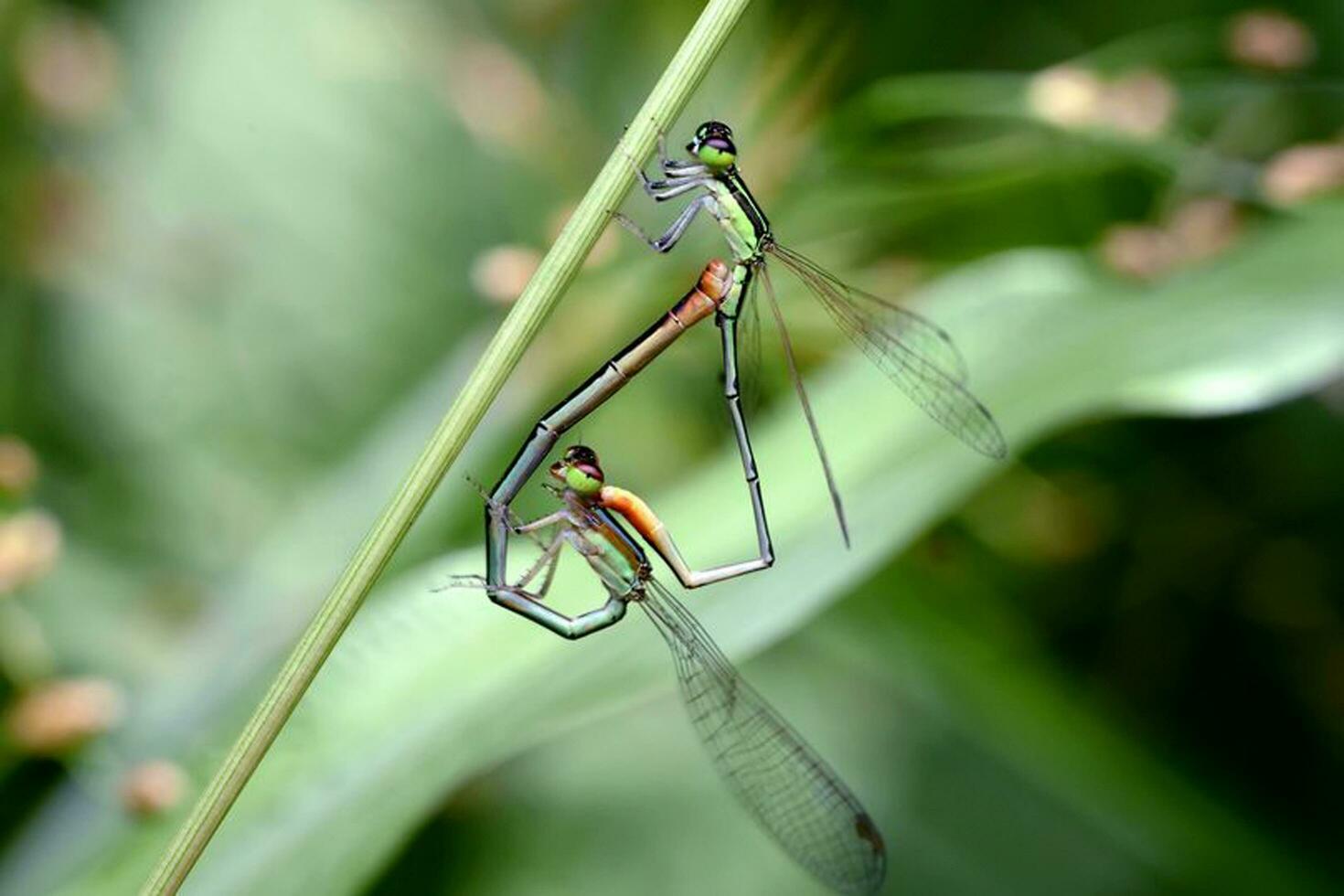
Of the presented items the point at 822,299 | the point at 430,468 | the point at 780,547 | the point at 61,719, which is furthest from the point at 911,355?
the point at 61,719

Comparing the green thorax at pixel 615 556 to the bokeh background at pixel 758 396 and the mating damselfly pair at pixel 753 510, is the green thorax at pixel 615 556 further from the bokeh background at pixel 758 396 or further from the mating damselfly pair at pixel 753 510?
the bokeh background at pixel 758 396

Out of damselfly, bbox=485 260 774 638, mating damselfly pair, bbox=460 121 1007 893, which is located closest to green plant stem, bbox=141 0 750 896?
mating damselfly pair, bbox=460 121 1007 893

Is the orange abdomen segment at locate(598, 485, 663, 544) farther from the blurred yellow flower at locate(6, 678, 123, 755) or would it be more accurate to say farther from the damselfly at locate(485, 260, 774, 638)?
the blurred yellow flower at locate(6, 678, 123, 755)

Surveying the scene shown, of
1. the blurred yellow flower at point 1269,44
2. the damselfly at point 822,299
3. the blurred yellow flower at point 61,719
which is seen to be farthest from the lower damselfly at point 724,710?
the blurred yellow flower at point 1269,44

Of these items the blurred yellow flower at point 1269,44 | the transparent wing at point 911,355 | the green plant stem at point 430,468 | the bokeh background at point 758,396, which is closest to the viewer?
the green plant stem at point 430,468

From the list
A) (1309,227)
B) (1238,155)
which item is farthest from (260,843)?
(1238,155)

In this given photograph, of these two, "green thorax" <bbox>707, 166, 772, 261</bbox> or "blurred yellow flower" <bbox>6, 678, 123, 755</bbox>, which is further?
"blurred yellow flower" <bbox>6, 678, 123, 755</bbox>

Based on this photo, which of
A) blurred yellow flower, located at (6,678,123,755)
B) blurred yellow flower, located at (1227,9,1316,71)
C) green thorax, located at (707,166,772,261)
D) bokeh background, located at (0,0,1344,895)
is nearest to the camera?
A: green thorax, located at (707,166,772,261)
